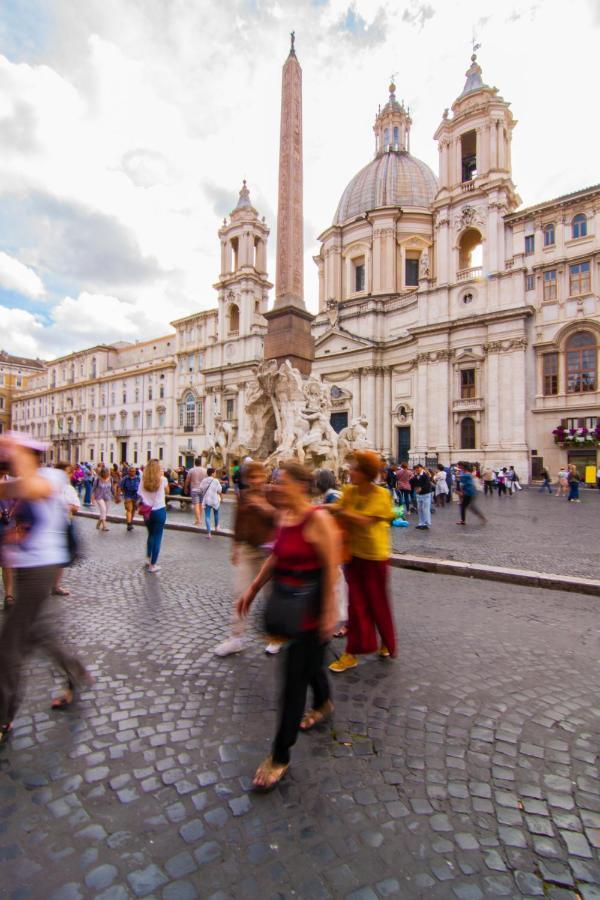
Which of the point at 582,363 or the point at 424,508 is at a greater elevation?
the point at 582,363

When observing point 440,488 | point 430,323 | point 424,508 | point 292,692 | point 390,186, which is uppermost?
point 390,186

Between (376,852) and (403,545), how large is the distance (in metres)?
6.54

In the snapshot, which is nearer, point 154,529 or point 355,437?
point 154,529

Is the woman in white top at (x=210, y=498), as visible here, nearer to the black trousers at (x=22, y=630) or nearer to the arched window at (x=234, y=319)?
the black trousers at (x=22, y=630)

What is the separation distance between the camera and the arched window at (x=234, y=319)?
161 feet

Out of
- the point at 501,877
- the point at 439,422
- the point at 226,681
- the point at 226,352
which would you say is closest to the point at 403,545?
the point at 226,681

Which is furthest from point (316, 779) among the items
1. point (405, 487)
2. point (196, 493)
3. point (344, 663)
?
point (405, 487)

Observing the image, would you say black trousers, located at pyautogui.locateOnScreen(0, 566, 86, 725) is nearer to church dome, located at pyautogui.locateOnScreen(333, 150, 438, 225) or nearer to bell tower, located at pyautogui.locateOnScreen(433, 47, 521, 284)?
bell tower, located at pyautogui.locateOnScreen(433, 47, 521, 284)

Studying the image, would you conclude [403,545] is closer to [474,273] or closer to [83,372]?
[474,273]

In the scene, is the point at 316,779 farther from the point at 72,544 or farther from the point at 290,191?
the point at 290,191

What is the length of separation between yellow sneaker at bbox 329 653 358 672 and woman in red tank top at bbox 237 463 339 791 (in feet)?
3.98

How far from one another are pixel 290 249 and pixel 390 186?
33904 mm

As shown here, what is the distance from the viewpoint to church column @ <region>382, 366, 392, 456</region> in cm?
3722

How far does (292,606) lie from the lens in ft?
7.29
